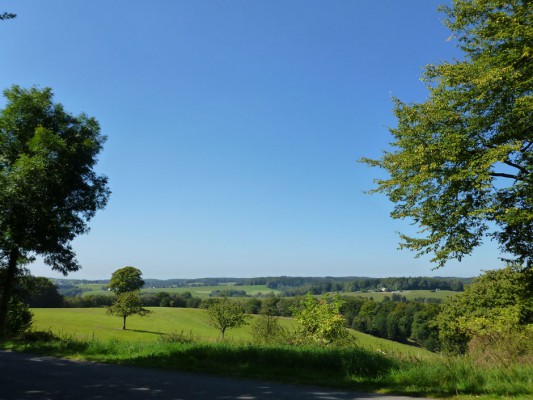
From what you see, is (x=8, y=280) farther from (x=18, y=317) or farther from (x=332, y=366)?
(x=18, y=317)

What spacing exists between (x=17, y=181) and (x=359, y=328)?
8831cm

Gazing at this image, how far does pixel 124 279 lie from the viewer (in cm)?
7894

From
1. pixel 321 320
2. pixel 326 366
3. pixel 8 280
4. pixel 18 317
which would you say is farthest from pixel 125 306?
pixel 326 366

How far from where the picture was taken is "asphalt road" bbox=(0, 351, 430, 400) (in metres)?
6.85

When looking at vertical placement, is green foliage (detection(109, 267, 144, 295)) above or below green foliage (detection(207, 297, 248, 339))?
above

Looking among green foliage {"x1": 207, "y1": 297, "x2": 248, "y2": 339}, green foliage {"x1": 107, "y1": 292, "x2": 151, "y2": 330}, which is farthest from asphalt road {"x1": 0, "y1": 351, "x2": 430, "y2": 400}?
green foliage {"x1": 107, "y1": 292, "x2": 151, "y2": 330}

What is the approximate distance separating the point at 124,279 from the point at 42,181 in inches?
2714

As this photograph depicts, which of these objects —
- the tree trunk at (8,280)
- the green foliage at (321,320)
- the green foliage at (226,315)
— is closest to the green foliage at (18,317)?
the tree trunk at (8,280)

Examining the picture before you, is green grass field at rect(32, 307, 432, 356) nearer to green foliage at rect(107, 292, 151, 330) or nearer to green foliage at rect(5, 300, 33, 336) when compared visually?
green foliage at rect(107, 292, 151, 330)

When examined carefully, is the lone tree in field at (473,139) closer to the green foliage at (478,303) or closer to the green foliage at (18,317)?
the green foliage at (478,303)

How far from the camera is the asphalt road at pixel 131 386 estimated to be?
6.85m

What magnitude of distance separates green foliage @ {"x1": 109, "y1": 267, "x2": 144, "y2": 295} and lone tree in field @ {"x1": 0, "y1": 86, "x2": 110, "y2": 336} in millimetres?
62846

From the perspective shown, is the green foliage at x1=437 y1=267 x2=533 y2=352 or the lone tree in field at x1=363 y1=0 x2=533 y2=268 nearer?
the lone tree in field at x1=363 y1=0 x2=533 y2=268

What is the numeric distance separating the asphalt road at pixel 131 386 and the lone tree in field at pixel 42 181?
8577 mm
